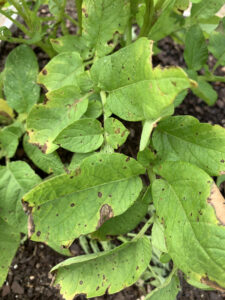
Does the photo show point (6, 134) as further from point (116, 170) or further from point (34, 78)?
point (116, 170)

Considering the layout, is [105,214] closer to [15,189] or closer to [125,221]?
[125,221]

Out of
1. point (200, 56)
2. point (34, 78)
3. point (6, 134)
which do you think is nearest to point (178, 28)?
point (200, 56)

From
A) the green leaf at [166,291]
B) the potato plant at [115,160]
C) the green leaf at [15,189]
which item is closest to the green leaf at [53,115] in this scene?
the potato plant at [115,160]

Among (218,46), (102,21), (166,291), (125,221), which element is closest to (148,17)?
(102,21)

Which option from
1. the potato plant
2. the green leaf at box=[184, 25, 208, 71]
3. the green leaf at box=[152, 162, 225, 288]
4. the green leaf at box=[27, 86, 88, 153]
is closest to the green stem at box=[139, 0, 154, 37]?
the potato plant

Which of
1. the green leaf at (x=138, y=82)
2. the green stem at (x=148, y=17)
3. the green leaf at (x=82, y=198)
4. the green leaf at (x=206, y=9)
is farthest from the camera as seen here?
the green leaf at (x=206, y=9)

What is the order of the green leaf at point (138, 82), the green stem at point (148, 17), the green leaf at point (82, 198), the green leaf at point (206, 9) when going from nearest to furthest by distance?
the green leaf at point (138, 82) → the green leaf at point (82, 198) → the green stem at point (148, 17) → the green leaf at point (206, 9)

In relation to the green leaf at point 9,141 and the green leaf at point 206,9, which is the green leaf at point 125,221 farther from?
the green leaf at point 206,9

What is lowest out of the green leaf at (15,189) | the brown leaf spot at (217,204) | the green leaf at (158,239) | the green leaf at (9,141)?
the green leaf at (158,239)
